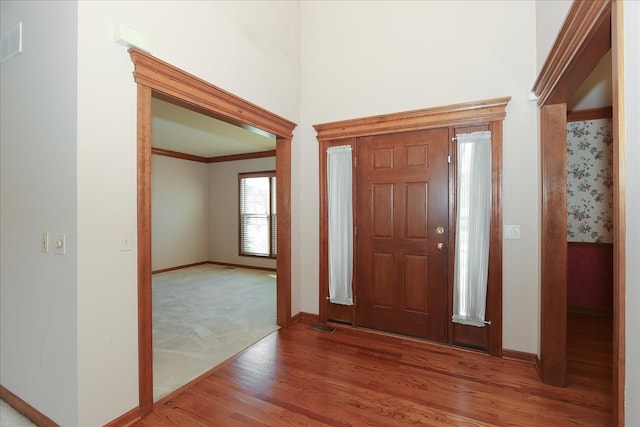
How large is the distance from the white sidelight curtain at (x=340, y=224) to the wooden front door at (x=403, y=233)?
0.11 m

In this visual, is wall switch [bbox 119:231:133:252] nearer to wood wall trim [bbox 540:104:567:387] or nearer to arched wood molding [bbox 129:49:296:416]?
arched wood molding [bbox 129:49:296:416]

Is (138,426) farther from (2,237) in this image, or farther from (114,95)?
(114,95)

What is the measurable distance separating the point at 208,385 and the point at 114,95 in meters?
2.16

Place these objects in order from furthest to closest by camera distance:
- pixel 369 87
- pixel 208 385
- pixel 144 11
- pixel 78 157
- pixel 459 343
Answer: pixel 369 87 < pixel 459 343 < pixel 208 385 < pixel 144 11 < pixel 78 157

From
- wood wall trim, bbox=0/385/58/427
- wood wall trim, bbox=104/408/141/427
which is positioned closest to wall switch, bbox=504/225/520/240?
wood wall trim, bbox=104/408/141/427

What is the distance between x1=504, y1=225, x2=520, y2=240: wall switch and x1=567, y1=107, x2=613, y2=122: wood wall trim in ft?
8.27

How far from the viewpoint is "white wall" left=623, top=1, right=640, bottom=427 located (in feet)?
3.40

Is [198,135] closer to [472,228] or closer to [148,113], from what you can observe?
[148,113]

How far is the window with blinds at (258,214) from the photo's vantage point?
22.6ft

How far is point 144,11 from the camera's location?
196 cm

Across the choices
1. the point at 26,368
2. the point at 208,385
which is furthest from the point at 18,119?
the point at 208,385

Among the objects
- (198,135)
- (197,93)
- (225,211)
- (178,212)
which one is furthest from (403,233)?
(178,212)

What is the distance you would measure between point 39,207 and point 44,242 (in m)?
0.23

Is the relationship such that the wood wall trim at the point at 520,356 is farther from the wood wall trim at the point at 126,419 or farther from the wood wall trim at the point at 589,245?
the wood wall trim at the point at 126,419
